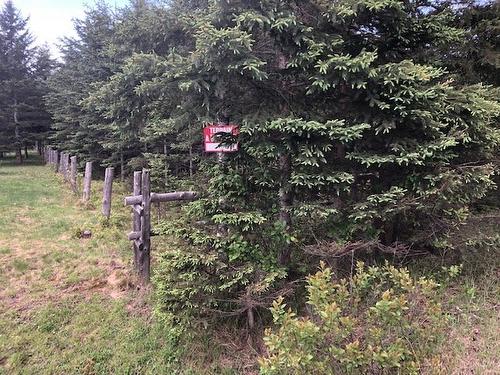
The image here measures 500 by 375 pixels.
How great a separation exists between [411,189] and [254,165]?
1.63m

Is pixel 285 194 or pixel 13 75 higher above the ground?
pixel 13 75

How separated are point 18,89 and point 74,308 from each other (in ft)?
76.5

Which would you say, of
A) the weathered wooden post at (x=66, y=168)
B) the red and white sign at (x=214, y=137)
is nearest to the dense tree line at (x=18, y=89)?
the weathered wooden post at (x=66, y=168)

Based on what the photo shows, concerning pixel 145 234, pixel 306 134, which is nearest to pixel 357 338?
pixel 306 134

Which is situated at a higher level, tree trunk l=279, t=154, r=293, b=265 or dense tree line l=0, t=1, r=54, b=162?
dense tree line l=0, t=1, r=54, b=162

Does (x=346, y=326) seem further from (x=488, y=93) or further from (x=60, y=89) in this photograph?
(x=60, y=89)

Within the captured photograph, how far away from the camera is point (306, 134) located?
11.6 ft

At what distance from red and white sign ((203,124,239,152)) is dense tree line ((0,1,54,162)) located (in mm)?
23774

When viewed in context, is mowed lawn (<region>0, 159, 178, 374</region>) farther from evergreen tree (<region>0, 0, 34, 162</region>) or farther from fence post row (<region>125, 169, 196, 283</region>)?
evergreen tree (<region>0, 0, 34, 162</region>)

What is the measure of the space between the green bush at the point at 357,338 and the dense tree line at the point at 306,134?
3.24 feet

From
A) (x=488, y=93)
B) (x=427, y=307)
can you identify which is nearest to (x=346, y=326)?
(x=427, y=307)

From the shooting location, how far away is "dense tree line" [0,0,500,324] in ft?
10.9

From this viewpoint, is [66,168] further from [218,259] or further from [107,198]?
[218,259]

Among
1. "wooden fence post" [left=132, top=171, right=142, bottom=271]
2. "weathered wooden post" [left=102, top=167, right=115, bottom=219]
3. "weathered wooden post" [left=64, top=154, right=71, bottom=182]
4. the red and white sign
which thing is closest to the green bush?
the red and white sign
